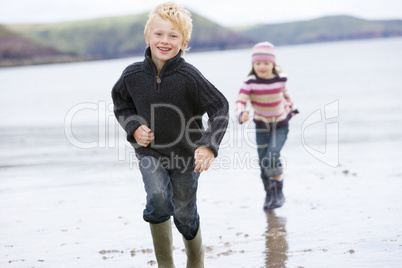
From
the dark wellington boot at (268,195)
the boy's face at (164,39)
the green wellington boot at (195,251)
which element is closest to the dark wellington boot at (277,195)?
the dark wellington boot at (268,195)

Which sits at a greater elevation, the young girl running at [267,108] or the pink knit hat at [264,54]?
the pink knit hat at [264,54]

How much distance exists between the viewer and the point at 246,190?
8.01 meters

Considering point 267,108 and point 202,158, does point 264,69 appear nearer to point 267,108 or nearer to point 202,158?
point 267,108

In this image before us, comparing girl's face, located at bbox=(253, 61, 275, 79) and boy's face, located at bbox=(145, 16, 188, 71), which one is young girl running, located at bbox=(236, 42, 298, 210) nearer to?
girl's face, located at bbox=(253, 61, 275, 79)

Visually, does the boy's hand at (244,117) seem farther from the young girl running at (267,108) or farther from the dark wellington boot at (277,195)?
the dark wellington boot at (277,195)

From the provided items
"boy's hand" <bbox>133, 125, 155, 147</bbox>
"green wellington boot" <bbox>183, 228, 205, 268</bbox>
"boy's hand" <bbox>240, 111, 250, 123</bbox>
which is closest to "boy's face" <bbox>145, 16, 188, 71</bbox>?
"boy's hand" <bbox>133, 125, 155, 147</bbox>

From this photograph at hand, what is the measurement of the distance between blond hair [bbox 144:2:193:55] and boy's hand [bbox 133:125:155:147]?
2.19ft

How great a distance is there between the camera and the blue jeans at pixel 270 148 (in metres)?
7.36

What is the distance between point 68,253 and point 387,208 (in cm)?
300

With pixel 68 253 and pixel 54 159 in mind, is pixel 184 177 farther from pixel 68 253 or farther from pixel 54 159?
pixel 54 159

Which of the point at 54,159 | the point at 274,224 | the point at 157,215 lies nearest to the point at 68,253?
the point at 157,215

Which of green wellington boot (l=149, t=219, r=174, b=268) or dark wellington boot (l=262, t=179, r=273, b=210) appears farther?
dark wellington boot (l=262, t=179, r=273, b=210)

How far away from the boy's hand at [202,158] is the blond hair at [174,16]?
83cm

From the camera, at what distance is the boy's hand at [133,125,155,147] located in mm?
4422
